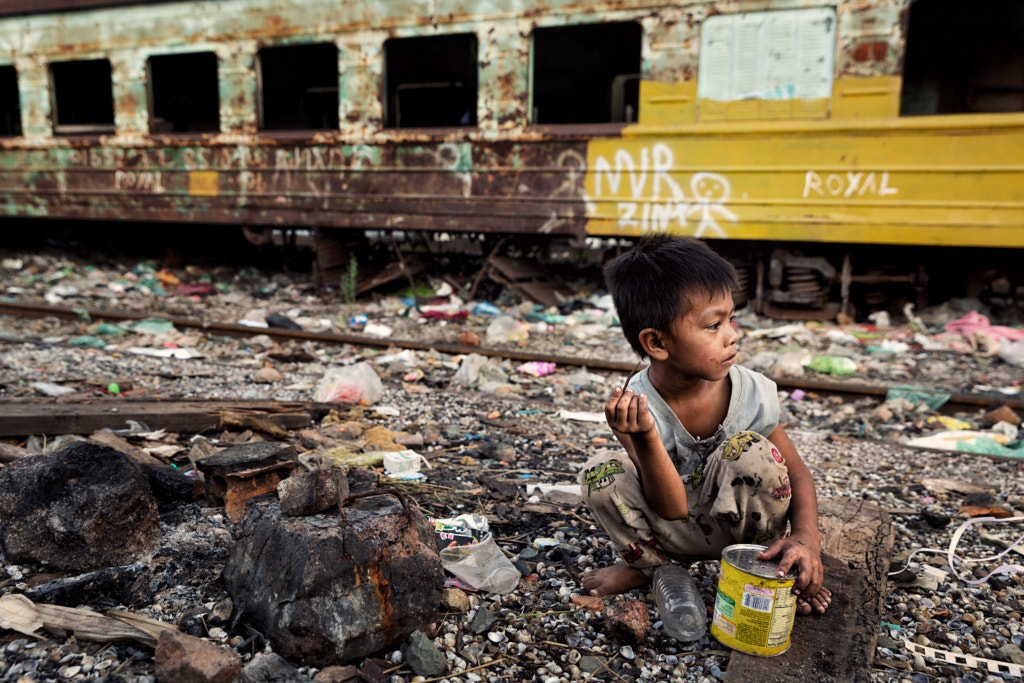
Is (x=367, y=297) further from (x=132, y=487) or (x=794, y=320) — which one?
(x=132, y=487)

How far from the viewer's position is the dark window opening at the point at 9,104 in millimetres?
11484

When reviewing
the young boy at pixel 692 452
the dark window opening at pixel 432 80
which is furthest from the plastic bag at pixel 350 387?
the dark window opening at pixel 432 80

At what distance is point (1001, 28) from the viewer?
8492mm

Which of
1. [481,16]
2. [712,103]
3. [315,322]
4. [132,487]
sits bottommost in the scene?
[315,322]

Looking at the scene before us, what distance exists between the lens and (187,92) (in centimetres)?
1110

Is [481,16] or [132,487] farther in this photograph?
[481,16]

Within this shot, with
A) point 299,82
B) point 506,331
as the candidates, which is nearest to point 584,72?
point 299,82

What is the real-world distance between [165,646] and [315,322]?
18.3 feet

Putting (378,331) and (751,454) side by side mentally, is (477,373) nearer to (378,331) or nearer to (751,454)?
(378,331)

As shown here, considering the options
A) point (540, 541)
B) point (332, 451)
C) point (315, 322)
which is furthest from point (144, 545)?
point (315, 322)

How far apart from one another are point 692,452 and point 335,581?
100 centimetres

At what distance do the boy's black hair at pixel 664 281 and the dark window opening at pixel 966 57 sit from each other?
342 inches

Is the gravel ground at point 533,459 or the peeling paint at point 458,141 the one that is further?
the peeling paint at point 458,141

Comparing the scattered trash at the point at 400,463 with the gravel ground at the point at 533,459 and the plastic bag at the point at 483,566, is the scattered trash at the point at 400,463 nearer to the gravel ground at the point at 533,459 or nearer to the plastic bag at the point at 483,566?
the gravel ground at the point at 533,459
